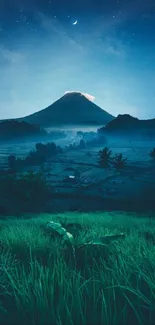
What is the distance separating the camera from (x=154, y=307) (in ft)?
2.63

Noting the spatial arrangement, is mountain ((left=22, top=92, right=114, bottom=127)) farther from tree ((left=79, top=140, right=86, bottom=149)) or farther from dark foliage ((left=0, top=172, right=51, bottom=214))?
dark foliage ((left=0, top=172, right=51, bottom=214))

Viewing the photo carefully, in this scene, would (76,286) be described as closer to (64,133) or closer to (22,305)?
(22,305)

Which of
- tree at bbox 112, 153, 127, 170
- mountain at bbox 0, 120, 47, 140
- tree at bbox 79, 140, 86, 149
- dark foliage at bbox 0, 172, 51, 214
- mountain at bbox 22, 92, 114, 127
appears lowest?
dark foliage at bbox 0, 172, 51, 214

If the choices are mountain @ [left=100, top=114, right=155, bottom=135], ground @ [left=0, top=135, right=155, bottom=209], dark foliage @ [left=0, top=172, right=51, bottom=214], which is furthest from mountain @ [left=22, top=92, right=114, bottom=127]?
dark foliage @ [left=0, top=172, right=51, bottom=214]

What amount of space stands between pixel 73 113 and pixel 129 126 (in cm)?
3492

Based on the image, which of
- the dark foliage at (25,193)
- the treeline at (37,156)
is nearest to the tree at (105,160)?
the treeline at (37,156)

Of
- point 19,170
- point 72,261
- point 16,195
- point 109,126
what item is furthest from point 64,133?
point 72,261

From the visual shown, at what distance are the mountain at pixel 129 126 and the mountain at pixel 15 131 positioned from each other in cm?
1172

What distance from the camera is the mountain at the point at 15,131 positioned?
30.5 meters

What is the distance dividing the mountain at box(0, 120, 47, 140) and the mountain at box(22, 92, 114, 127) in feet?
71.4

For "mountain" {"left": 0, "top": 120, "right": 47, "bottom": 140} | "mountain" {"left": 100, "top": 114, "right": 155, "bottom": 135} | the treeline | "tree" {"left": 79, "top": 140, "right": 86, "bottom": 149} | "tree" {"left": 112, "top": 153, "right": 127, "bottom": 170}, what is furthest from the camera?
"mountain" {"left": 100, "top": 114, "right": 155, "bottom": 135}

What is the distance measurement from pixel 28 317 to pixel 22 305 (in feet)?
0.27

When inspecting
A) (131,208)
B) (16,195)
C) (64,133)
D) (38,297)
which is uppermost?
(64,133)

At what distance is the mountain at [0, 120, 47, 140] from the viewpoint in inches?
1201
